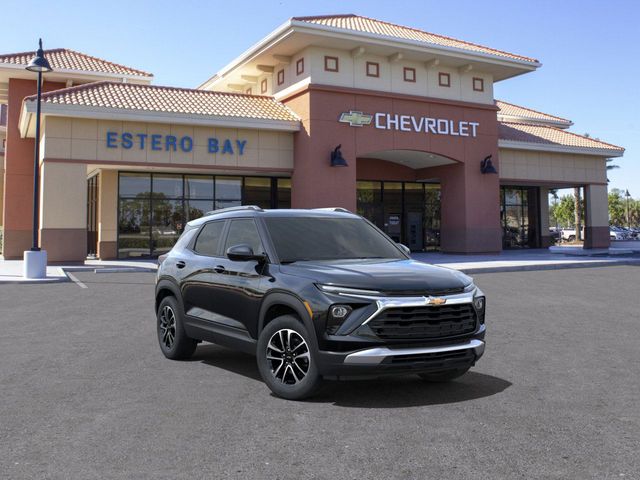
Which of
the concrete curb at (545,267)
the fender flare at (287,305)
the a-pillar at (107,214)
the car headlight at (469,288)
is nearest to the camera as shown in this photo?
the fender flare at (287,305)

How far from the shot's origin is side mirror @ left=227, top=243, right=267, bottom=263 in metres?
5.57

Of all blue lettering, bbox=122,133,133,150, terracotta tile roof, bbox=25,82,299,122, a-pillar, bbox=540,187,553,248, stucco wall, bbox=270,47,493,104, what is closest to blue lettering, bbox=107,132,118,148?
blue lettering, bbox=122,133,133,150

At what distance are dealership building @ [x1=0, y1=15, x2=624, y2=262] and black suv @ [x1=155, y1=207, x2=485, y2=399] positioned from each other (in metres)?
17.9

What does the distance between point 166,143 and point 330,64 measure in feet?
25.2

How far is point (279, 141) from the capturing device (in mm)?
25750

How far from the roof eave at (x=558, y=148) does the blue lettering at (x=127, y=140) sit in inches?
704

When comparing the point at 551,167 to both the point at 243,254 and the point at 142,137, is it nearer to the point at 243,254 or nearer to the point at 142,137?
the point at 142,137

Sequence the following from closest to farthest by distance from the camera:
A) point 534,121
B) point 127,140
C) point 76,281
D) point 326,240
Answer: point 326,240 < point 76,281 < point 127,140 < point 534,121

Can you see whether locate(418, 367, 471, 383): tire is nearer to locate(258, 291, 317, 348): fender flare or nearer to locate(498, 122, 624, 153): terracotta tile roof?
locate(258, 291, 317, 348): fender flare

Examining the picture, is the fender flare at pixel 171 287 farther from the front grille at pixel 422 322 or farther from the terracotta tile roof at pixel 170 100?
the terracotta tile roof at pixel 170 100

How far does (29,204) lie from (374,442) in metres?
27.6

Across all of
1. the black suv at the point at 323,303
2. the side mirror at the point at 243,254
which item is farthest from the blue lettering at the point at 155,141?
the side mirror at the point at 243,254

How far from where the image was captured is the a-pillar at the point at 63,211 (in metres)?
22.0

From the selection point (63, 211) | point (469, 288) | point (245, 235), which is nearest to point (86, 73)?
point (63, 211)
